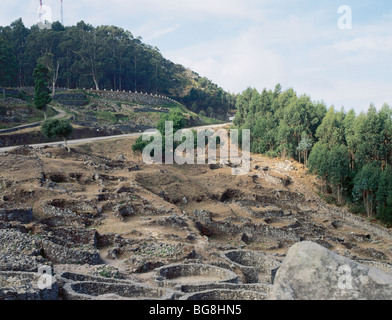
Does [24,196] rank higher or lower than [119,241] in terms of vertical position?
higher

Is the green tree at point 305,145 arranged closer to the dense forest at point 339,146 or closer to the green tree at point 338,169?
the dense forest at point 339,146

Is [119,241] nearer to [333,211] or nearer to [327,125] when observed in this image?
[333,211]

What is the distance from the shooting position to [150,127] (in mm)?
69812

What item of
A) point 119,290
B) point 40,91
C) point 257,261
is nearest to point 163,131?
point 40,91

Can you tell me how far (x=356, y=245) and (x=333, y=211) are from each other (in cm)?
1246

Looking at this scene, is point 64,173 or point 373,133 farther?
point 373,133

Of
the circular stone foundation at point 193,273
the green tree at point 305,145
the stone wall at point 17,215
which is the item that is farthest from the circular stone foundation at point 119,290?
the green tree at point 305,145

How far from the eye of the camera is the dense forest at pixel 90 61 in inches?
3118

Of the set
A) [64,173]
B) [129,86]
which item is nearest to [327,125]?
[64,173]

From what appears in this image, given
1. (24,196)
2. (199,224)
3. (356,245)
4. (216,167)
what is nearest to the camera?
(24,196)

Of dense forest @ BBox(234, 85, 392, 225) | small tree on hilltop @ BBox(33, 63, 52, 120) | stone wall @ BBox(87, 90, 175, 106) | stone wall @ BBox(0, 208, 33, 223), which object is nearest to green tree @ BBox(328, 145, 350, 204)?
dense forest @ BBox(234, 85, 392, 225)

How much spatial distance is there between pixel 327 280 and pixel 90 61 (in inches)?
3241

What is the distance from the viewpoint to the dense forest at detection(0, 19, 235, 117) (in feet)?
260

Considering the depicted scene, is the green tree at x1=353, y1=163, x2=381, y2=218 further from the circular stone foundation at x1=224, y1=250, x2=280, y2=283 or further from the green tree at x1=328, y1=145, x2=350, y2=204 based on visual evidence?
the circular stone foundation at x1=224, y1=250, x2=280, y2=283
